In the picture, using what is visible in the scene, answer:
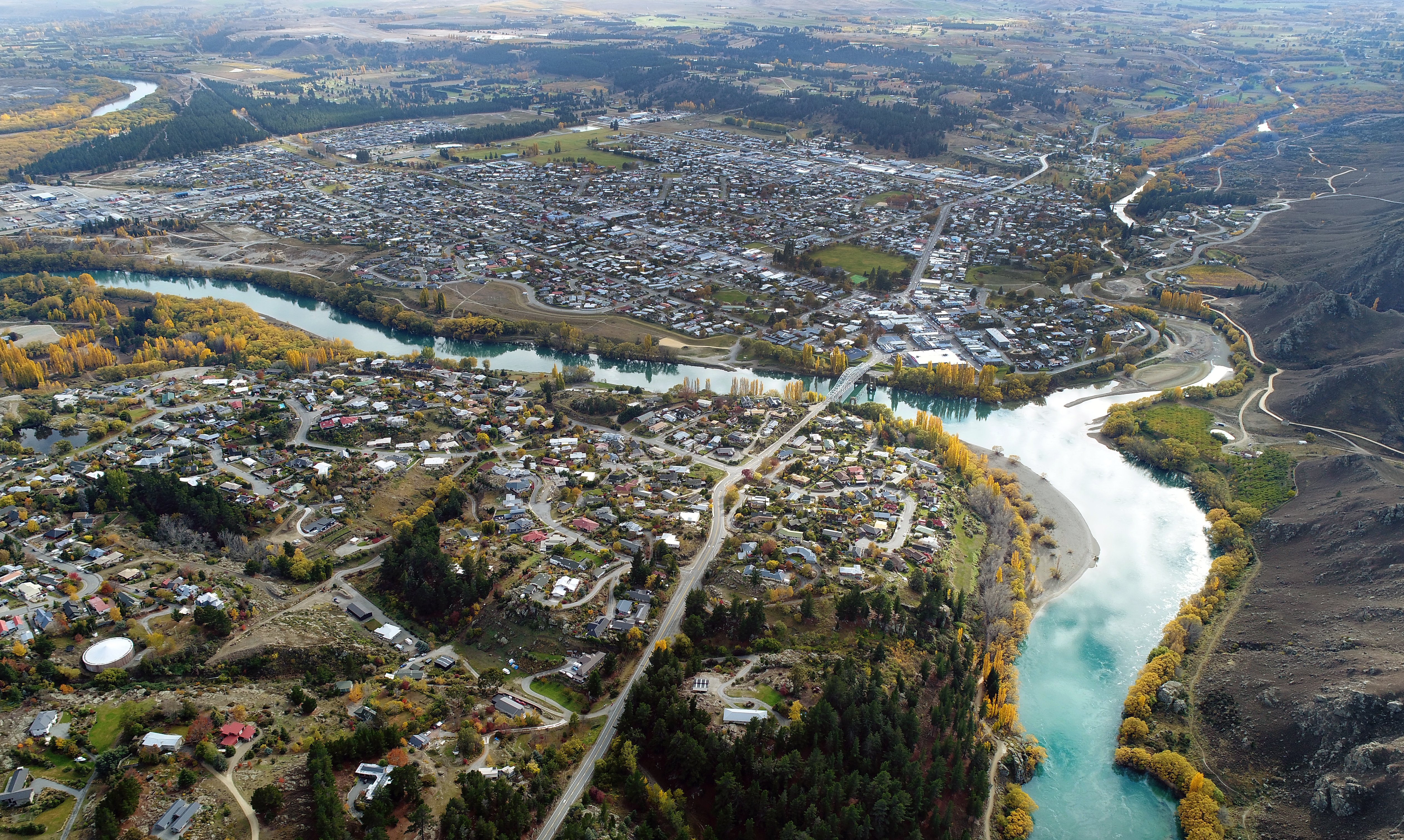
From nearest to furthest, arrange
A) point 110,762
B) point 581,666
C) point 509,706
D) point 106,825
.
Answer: point 106,825
point 110,762
point 509,706
point 581,666

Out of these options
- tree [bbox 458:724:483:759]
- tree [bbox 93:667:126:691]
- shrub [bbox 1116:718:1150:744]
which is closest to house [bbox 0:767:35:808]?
tree [bbox 93:667:126:691]

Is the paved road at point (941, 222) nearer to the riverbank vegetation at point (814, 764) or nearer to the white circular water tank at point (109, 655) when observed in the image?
the riverbank vegetation at point (814, 764)

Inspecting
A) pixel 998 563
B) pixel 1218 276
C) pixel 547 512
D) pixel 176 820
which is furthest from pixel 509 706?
pixel 1218 276

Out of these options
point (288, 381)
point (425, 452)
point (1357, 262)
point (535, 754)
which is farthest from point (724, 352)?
point (1357, 262)

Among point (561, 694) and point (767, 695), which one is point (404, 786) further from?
point (767, 695)

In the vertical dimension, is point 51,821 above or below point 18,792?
below

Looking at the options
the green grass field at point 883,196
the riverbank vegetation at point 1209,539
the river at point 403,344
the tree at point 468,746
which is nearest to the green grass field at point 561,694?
the tree at point 468,746

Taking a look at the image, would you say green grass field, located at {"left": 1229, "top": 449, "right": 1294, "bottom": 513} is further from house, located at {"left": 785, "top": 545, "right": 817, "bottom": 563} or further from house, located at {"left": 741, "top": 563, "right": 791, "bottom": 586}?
house, located at {"left": 741, "top": 563, "right": 791, "bottom": 586}
